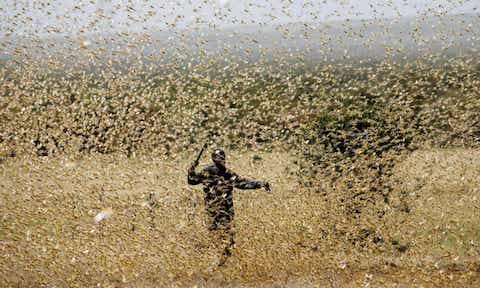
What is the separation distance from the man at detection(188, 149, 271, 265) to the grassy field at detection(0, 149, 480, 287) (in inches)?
29.4

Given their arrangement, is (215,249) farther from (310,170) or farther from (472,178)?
(472,178)

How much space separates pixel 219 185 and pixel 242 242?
8.69ft

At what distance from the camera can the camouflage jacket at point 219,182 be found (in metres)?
8.28

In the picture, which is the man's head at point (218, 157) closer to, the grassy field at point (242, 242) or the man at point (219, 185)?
the man at point (219, 185)

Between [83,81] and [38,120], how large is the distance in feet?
8.14

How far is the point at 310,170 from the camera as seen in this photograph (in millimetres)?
11805

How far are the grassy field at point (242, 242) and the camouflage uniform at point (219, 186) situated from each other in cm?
77

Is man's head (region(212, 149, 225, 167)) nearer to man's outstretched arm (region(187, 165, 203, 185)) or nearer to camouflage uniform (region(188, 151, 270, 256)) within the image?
camouflage uniform (region(188, 151, 270, 256))

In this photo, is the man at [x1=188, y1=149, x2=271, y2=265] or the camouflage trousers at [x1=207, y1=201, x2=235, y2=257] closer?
the man at [x1=188, y1=149, x2=271, y2=265]

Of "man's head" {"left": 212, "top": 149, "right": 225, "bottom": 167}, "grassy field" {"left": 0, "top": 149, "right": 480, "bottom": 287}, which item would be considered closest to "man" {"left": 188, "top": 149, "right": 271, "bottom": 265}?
"man's head" {"left": 212, "top": 149, "right": 225, "bottom": 167}

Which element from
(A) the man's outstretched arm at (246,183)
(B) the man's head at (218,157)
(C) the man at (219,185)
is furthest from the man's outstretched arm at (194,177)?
(A) the man's outstretched arm at (246,183)

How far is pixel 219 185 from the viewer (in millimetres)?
8359

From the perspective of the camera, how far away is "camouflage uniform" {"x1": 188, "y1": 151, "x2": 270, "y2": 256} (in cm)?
829

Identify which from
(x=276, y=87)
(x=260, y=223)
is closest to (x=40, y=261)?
(x=260, y=223)
